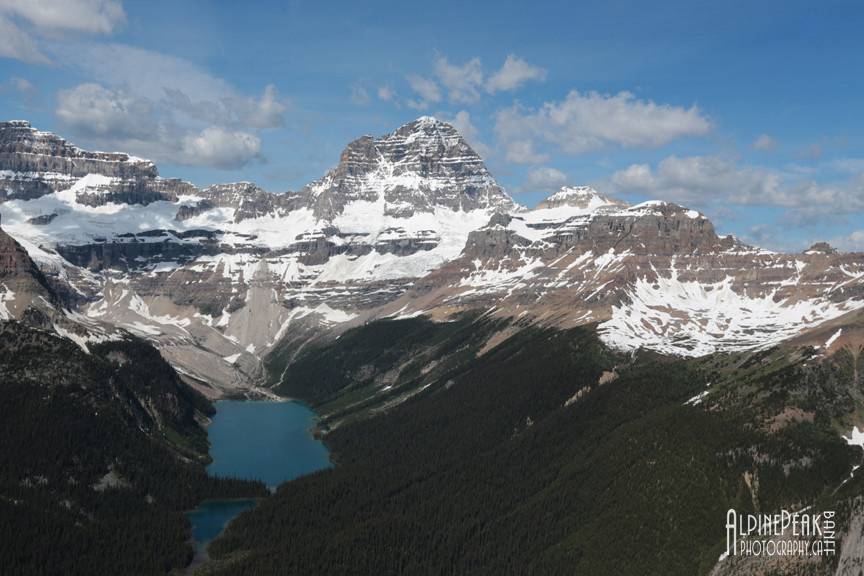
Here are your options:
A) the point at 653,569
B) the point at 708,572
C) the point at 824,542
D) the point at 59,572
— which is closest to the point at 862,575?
the point at 824,542

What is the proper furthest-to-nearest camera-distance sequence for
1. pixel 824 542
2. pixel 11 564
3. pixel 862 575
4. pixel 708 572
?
pixel 11 564 → pixel 708 572 → pixel 824 542 → pixel 862 575

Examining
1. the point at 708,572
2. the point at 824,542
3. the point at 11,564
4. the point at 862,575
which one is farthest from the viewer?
the point at 11,564

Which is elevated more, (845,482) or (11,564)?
(845,482)

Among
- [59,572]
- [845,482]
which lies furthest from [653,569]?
[59,572]

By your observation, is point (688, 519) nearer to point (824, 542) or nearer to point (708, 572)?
point (708, 572)

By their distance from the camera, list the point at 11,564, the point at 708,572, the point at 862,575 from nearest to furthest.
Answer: the point at 862,575 < the point at 708,572 < the point at 11,564

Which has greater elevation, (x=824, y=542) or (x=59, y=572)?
(x=824, y=542)

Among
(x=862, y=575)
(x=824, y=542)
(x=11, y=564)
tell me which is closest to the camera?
(x=862, y=575)

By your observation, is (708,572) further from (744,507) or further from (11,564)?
(11,564)

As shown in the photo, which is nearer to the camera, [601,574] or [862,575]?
[862,575]
